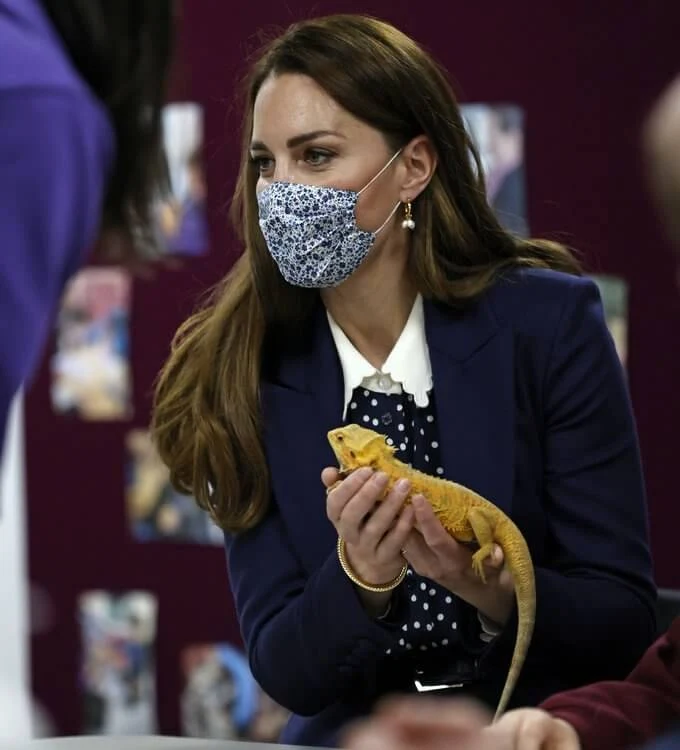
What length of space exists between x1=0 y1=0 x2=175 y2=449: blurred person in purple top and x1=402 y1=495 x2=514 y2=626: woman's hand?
77 centimetres

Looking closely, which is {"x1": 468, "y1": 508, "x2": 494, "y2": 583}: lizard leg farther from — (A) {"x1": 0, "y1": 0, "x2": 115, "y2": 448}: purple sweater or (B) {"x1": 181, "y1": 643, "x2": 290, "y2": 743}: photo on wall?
(B) {"x1": 181, "y1": 643, "x2": 290, "y2": 743}: photo on wall

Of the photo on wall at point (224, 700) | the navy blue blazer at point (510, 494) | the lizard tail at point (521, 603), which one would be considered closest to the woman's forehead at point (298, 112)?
the navy blue blazer at point (510, 494)

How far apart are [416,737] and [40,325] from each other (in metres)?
0.55

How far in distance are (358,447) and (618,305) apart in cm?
149

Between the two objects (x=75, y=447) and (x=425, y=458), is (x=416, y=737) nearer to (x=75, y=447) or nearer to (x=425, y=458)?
(x=425, y=458)

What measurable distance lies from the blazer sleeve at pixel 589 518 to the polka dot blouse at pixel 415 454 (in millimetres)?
97

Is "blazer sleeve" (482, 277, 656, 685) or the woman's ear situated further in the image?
the woman's ear

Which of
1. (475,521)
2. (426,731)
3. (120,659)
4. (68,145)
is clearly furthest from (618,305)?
(68,145)

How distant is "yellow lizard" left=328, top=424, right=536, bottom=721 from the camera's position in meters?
1.98

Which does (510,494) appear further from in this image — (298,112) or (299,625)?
(298,112)

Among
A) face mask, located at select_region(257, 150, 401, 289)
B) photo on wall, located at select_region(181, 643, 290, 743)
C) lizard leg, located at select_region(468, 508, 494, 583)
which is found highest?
face mask, located at select_region(257, 150, 401, 289)

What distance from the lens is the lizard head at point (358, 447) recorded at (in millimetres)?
1961

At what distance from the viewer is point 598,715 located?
1.67 metres

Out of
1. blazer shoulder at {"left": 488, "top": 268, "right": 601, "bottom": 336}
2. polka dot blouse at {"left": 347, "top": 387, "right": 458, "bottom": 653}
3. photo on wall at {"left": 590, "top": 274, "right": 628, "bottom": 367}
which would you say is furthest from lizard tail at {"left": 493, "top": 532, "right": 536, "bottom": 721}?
photo on wall at {"left": 590, "top": 274, "right": 628, "bottom": 367}
